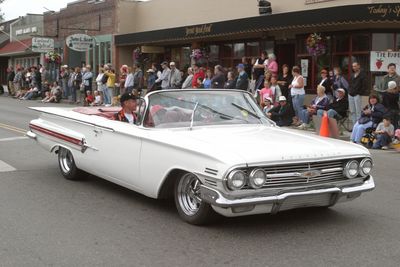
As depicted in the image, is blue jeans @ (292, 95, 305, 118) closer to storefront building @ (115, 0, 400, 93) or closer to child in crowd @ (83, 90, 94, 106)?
storefront building @ (115, 0, 400, 93)

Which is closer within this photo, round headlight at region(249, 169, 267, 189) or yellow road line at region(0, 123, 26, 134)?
round headlight at region(249, 169, 267, 189)

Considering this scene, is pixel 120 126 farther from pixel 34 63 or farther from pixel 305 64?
pixel 34 63

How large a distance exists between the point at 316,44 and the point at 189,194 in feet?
44.0

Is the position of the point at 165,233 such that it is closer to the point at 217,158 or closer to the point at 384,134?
the point at 217,158

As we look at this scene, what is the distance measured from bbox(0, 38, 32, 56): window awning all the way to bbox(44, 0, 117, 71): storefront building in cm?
255

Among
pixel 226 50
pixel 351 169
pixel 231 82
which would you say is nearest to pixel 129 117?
pixel 351 169

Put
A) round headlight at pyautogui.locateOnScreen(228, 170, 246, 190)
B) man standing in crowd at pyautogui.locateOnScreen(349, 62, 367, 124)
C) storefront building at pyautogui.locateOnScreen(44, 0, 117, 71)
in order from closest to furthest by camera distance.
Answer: round headlight at pyautogui.locateOnScreen(228, 170, 246, 190), man standing in crowd at pyautogui.locateOnScreen(349, 62, 367, 124), storefront building at pyautogui.locateOnScreen(44, 0, 117, 71)

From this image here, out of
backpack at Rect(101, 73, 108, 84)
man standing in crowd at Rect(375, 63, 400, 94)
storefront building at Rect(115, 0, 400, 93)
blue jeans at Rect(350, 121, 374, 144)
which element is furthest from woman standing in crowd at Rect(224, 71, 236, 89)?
backpack at Rect(101, 73, 108, 84)

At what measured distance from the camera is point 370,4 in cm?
1537

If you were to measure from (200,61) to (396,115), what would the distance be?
1226 cm

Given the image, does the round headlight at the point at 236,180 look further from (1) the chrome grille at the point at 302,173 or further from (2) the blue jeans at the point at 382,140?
(2) the blue jeans at the point at 382,140

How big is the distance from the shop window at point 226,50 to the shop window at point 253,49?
1251 millimetres

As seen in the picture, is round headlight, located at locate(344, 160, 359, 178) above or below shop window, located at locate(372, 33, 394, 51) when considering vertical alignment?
below

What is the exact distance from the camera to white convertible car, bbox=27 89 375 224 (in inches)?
198
